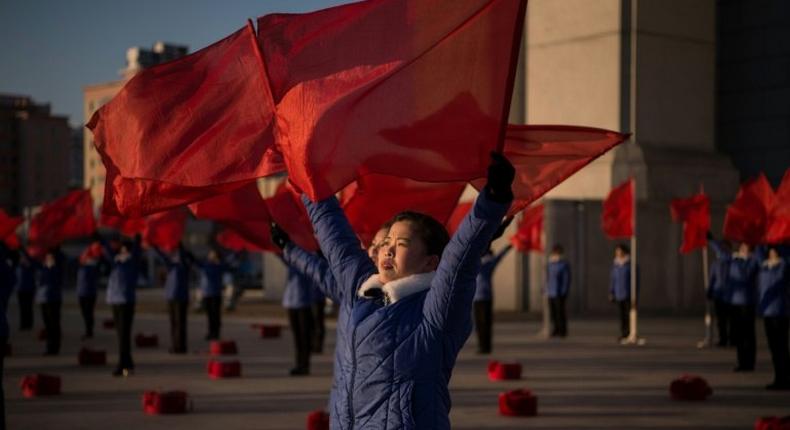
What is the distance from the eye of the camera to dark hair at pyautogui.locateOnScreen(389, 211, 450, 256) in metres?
5.21

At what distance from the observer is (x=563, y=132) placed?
680cm

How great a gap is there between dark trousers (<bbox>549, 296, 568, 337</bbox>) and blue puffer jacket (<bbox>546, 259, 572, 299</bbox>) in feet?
0.48

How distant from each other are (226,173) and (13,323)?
90.6 feet

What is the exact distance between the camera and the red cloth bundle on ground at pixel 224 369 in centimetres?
1641

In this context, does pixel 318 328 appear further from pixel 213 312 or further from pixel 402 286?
pixel 402 286

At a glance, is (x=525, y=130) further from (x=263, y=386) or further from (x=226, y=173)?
(x=263, y=386)

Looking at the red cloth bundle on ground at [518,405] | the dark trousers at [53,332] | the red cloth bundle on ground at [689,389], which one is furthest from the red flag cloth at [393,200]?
the dark trousers at [53,332]

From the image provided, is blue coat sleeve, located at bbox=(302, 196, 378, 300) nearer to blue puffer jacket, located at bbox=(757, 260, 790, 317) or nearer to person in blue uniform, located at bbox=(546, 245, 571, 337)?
blue puffer jacket, located at bbox=(757, 260, 790, 317)

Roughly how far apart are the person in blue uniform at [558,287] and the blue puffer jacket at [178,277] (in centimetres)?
734

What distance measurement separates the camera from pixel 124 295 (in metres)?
16.7

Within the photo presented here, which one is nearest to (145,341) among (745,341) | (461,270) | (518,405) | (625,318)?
(625,318)

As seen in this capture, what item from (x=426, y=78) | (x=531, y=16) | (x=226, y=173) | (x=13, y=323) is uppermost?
(x=531, y=16)

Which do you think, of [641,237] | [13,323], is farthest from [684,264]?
[13,323]

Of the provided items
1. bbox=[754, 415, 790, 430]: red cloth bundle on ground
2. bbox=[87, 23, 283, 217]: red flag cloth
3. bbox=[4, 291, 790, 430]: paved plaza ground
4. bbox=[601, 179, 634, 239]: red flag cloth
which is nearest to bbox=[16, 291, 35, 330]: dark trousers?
bbox=[4, 291, 790, 430]: paved plaza ground
